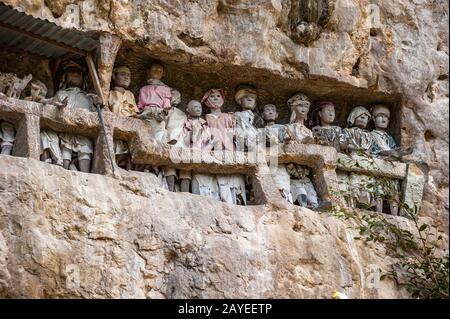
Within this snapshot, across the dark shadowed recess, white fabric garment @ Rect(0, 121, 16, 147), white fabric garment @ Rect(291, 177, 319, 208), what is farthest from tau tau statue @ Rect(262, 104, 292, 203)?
white fabric garment @ Rect(0, 121, 16, 147)

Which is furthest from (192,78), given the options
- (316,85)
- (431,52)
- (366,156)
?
(431,52)

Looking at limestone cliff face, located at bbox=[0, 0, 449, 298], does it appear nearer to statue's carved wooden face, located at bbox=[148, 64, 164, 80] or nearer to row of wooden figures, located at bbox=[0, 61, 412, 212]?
statue's carved wooden face, located at bbox=[148, 64, 164, 80]

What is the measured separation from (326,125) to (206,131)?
2.09 m

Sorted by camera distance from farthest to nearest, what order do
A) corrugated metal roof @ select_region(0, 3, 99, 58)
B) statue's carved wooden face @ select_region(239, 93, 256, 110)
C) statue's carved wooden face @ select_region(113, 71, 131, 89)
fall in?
1. statue's carved wooden face @ select_region(239, 93, 256, 110)
2. statue's carved wooden face @ select_region(113, 71, 131, 89)
3. corrugated metal roof @ select_region(0, 3, 99, 58)

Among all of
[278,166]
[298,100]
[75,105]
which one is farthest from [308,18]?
[75,105]

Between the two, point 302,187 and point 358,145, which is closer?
point 302,187

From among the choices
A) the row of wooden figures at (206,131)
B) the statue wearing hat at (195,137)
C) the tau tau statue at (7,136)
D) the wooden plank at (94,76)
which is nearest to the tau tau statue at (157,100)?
the row of wooden figures at (206,131)

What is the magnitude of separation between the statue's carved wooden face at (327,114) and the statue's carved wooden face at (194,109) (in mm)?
1976

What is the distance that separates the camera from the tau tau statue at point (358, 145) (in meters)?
12.7

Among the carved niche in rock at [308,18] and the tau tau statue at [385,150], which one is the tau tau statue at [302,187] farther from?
the carved niche in rock at [308,18]

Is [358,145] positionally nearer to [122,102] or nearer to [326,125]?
[326,125]

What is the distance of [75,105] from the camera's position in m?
11.8

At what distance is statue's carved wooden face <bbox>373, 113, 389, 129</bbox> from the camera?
13.7m

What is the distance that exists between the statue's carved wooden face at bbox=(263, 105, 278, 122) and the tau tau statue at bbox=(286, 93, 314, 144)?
247 millimetres
